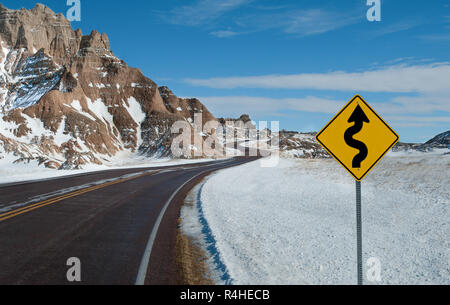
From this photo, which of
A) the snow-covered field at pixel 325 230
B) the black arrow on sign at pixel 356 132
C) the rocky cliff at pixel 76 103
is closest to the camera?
the black arrow on sign at pixel 356 132

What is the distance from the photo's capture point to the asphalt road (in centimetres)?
513

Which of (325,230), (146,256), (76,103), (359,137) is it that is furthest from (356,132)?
(76,103)

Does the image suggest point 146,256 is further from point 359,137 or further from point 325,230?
point 325,230

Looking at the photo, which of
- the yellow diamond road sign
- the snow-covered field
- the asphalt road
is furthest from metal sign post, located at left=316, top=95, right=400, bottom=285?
the asphalt road

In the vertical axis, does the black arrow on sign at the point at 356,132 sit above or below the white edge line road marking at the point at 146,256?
above

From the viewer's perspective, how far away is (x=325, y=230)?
26.9 ft

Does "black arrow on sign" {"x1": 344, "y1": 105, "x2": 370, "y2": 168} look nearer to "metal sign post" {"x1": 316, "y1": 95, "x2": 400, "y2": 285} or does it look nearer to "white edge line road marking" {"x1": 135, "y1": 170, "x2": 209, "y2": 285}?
"metal sign post" {"x1": 316, "y1": 95, "x2": 400, "y2": 285}

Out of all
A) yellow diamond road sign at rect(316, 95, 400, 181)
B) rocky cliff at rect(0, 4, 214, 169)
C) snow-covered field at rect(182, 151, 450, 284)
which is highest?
rocky cliff at rect(0, 4, 214, 169)

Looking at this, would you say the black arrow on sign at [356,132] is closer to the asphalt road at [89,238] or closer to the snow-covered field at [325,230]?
the snow-covered field at [325,230]

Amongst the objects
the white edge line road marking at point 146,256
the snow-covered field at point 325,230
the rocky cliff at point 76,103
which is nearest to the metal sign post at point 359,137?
the snow-covered field at point 325,230

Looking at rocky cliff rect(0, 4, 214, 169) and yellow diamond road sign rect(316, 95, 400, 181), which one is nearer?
yellow diamond road sign rect(316, 95, 400, 181)

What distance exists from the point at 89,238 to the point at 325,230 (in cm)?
Answer: 582

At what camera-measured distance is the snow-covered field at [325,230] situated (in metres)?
5.50
